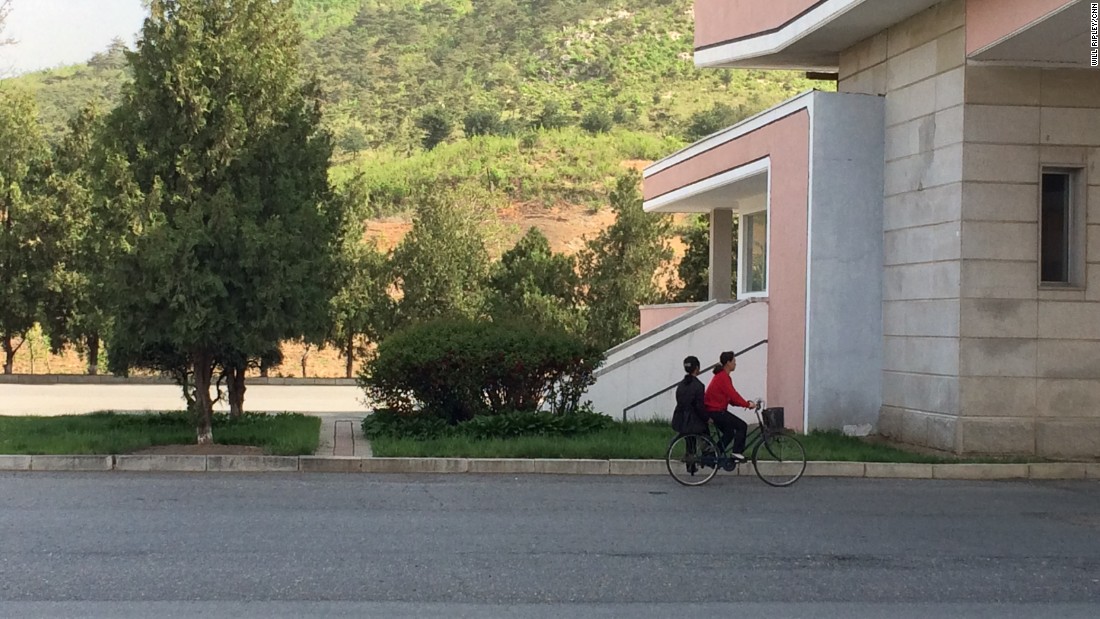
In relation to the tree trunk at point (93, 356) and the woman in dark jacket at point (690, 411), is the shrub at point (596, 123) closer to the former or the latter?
the tree trunk at point (93, 356)

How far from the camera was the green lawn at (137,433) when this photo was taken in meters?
15.0

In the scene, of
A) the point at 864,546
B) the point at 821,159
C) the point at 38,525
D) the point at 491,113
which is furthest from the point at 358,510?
the point at 491,113

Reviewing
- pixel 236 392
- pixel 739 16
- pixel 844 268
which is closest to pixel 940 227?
pixel 844 268

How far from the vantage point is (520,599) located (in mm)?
7422

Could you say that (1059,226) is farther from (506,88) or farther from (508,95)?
(506,88)

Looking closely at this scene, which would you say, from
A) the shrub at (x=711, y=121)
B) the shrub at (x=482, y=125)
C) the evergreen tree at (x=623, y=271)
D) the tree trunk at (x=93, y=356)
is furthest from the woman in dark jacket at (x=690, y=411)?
the shrub at (x=482, y=125)

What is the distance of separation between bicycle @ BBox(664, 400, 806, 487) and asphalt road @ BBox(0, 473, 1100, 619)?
0.27 metres

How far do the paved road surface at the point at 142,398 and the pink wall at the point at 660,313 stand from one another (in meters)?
7.09

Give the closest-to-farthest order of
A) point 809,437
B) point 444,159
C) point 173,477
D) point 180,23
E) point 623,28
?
point 173,477 → point 180,23 → point 809,437 → point 444,159 → point 623,28

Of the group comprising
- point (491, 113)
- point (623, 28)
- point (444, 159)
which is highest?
point (623, 28)

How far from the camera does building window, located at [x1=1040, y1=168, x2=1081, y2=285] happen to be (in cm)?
1605

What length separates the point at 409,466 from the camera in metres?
14.5

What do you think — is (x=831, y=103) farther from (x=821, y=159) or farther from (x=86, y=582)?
(x=86, y=582)

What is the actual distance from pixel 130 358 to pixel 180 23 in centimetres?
461
